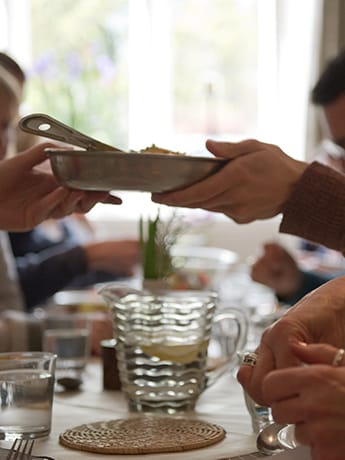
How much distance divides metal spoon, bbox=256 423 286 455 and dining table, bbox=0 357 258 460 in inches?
0.6

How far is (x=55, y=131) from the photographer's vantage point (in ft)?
4.00

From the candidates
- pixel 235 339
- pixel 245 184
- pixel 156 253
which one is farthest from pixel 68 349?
pixel 245 184

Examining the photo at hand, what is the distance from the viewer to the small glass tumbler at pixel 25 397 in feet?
3.53

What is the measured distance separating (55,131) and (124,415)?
1.19 ft

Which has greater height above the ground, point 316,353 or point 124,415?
point 316,353

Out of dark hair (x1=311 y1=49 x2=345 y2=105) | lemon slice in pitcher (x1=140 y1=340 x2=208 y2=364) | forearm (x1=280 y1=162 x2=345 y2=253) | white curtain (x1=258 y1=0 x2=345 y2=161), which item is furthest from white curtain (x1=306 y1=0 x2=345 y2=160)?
lemon slice in pitcher (x1=140 y1=340 x2=208 y2=364)

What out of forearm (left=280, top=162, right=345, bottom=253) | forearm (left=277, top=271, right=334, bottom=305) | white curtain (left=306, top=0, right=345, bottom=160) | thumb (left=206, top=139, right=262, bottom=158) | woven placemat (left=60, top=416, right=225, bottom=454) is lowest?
forearm (left=277, top=271, right=334, bottom=305)

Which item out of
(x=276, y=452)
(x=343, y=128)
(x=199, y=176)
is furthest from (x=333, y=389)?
(x=343, y=128)

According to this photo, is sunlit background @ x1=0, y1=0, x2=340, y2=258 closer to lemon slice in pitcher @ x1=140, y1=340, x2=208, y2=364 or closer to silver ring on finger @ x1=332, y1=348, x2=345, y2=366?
lemon slice in pitcher @ x1=140, y1=340, x2=208, y2=364

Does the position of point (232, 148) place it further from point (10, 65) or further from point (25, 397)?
point (10, 65)

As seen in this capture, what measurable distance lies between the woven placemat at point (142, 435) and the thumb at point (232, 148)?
14.1 inches

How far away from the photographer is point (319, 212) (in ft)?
4.44

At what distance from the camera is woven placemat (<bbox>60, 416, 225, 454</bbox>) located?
1.01 m

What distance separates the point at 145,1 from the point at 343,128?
2972 millimetres
